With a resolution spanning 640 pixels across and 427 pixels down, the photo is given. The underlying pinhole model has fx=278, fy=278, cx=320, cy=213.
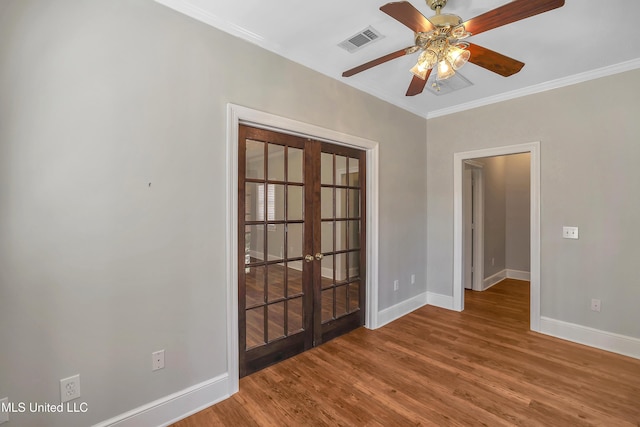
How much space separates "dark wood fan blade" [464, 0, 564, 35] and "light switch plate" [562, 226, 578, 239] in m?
2.50

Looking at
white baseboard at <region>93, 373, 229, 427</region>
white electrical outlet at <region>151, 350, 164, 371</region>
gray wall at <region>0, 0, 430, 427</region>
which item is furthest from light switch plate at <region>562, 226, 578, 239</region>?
white electrical outlet at <region>151, 350, 164, 371</region>

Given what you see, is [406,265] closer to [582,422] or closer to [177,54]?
[582,422]

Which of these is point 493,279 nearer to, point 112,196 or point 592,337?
point 592,337

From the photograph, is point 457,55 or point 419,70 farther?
point 419,70

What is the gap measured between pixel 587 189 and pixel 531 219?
22.1 inches

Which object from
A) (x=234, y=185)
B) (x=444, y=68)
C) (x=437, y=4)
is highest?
(x=437, y=4)

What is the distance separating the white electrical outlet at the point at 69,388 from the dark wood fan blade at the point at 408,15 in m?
2.52

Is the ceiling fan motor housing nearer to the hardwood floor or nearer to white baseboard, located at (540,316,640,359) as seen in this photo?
the hardwood floor

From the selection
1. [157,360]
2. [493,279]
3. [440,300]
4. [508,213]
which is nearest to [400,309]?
[440,300]

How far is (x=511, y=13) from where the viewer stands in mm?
1401

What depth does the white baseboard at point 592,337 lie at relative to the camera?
262 centimetres

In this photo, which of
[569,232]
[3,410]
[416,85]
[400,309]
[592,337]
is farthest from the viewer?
[400,309]

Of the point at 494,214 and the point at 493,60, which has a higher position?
the point at 493,60

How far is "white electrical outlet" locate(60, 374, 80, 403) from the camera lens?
1.48 meters
